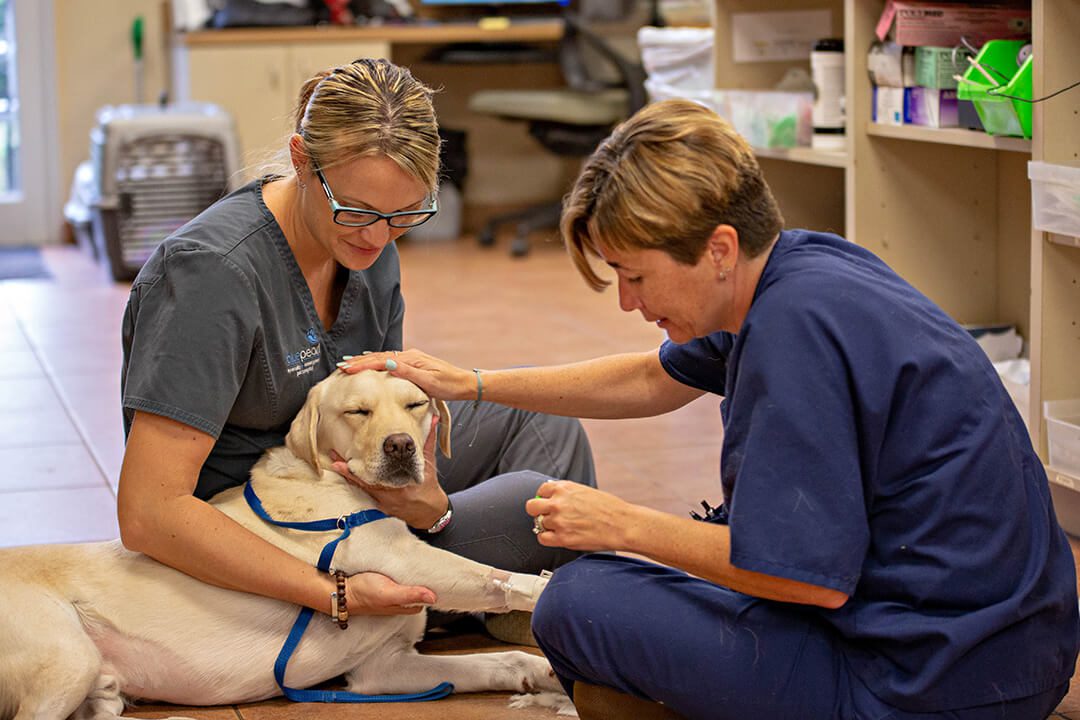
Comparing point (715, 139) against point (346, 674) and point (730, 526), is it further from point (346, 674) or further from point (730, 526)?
point (346, 674)

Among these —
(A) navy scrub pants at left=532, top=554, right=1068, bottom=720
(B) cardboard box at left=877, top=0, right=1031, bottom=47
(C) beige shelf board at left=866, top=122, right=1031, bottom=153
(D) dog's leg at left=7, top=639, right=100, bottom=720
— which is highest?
(B) cardboard box at left=877, top=0, right=1031, bottom=47

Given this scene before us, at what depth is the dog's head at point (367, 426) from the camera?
1.96m

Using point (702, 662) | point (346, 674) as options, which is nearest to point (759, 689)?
point (702, 662)

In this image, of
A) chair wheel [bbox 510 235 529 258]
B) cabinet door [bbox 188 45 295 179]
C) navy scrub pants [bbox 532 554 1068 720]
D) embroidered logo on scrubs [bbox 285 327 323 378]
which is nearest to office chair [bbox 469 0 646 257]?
chair wheel [bbox 510 235 529 258]

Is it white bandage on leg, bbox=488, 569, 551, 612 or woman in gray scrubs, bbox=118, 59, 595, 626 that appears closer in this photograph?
woman in gray scrubs, bbox=118, 59, 595, 626

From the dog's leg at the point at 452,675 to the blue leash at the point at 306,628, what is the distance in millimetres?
13

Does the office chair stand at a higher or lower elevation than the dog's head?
higher

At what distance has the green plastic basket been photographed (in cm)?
254

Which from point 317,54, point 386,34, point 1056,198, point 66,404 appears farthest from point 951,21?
point 317,54

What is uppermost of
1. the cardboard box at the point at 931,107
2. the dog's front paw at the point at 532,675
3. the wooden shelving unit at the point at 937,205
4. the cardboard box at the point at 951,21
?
the cardboard box at the point at 951,21

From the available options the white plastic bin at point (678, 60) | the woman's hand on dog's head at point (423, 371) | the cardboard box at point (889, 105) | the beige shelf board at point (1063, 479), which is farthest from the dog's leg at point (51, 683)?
the white plastic bin at point (678, 60)

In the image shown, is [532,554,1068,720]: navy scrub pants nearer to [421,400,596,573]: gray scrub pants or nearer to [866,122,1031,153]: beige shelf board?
[421,400,596,573]: gray scrub pants

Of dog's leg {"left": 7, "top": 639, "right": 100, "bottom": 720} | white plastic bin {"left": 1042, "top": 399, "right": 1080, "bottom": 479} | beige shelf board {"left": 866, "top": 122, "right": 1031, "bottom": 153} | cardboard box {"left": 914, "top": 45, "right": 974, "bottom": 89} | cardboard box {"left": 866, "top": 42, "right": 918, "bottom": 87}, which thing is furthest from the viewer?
cardboard box {"left": 866, "top": 42, "right": 918, "bottom": 87}

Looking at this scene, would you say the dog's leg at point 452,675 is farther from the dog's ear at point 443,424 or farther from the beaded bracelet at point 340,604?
the dog's ear at point 443,424
